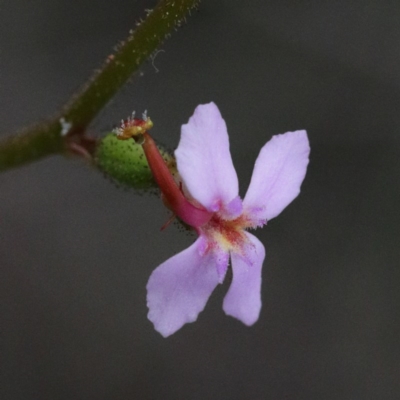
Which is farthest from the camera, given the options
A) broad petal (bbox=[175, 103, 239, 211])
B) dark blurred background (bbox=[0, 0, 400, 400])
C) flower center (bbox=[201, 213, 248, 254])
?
dark blurred background (bbox=[0, 0, 400, 400])

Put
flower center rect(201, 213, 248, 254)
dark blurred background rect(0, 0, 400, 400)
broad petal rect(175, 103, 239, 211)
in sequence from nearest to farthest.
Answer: broad petal rect(175, 103, 239, 211)
flower center rect(201, 213, 248, 254)
dark blurred background rect(0, 0, 400, 400)

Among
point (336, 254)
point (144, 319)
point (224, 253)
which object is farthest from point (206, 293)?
point (336, 254)

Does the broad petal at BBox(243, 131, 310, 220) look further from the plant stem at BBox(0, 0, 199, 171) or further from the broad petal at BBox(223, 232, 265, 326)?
the plant stem at BBox(0, 0, 199, 171)

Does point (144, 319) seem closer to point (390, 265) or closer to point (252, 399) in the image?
point (252, 399)

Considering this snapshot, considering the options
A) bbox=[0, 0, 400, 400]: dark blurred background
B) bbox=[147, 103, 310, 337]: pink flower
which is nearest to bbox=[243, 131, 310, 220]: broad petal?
bbox=[147, 103, 310, 337]: pink flower

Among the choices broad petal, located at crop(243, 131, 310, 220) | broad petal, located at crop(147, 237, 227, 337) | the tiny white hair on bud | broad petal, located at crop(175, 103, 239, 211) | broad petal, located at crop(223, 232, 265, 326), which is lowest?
broad petal, located at crop(147, 237, 227, 337)

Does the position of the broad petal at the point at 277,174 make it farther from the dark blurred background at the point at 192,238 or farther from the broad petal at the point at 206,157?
the dark blurred background at the point at 192,238
